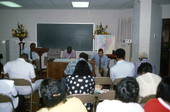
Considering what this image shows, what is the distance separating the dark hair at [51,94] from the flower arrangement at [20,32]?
6.12 metres

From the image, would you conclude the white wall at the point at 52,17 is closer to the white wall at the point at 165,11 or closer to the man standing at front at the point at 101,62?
the white wall at the point at 165,11

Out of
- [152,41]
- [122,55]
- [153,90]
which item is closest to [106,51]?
[152,41]

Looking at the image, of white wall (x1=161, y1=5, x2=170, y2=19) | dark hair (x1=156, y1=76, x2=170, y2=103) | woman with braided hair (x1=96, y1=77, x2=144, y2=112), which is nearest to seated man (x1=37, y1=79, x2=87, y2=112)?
woman with braided hair (x1=96, y1=77, x2=144, y2=112)

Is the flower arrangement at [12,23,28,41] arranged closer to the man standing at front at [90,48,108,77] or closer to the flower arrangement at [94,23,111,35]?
the flower arrangement at [94,23,111,35]

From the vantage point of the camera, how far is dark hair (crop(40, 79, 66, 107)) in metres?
1.49

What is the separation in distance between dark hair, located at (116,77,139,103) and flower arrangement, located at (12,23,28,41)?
20.8 feet

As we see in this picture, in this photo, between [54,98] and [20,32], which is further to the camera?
[20,32]

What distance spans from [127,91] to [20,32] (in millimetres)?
6536

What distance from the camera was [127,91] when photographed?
5.19ft

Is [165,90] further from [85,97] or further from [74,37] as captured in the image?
[74,37]

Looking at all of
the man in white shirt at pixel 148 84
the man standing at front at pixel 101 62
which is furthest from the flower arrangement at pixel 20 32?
the man in white shirt at pixel 148 84

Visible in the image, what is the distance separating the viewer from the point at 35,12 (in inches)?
295

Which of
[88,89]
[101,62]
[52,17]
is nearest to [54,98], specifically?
[88,89]

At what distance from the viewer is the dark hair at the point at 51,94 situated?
4.89 ft
